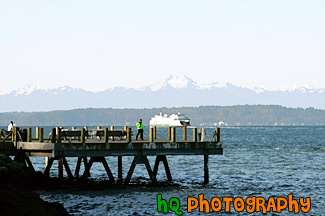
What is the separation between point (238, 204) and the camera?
3169cm

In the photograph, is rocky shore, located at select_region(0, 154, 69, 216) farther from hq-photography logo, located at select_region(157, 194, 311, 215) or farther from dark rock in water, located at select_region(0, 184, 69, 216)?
hq-photography logo, located at select_region(157, 194, 311, 215)

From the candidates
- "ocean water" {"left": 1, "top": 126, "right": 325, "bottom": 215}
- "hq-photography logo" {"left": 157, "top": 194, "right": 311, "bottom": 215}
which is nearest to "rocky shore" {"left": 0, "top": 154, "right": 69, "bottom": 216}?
"ocean water" {"left": 1, "top": 126, "right": 325, "bottom": 215}

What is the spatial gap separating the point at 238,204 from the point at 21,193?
11702 mm

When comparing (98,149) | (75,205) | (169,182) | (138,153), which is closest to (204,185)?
(169,182)

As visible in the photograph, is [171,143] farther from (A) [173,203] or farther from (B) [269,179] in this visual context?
(B) [269,179]

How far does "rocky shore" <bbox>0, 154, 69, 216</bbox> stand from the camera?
20.7 meters

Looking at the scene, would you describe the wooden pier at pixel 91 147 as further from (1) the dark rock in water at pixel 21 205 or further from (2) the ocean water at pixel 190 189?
(1) the dark rock in water at pixel 21 205

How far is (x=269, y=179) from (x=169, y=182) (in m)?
8.83

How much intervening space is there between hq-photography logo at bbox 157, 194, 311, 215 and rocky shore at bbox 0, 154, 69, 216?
6.65 m

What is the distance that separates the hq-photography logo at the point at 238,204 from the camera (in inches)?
1179

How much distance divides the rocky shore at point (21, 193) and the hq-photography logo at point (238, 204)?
6653 millimetres

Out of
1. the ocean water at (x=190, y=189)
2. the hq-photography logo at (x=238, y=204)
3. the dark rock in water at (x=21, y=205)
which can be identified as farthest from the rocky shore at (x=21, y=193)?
the hq-photography logo at (x=238, y=204)

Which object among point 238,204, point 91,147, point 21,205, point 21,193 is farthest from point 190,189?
point 21,205

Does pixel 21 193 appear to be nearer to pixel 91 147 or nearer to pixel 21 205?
pixel 21 205
